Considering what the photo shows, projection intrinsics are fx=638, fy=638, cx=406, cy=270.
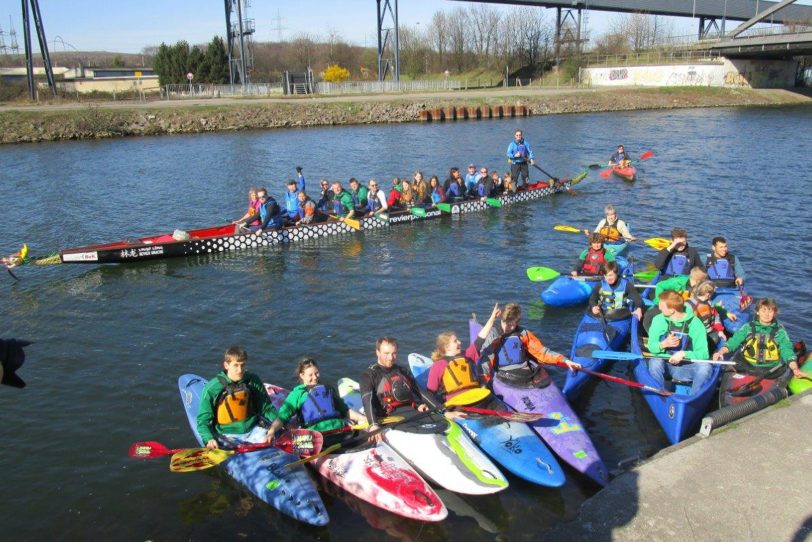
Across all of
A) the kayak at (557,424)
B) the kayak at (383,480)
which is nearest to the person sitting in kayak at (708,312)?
the kayak at (557,424)

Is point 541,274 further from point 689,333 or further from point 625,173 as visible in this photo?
point 625,173

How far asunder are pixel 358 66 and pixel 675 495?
341 feet

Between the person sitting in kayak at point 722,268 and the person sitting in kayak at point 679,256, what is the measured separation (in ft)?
0.77

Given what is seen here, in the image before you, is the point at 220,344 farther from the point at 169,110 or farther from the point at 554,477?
the point at 169,110

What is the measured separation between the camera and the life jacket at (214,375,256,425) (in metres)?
7.34

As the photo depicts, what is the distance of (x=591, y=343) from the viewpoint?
10.3 m

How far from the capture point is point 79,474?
8258 millimetres

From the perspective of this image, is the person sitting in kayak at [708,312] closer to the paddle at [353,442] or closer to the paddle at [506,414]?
the paddle at [506,414]

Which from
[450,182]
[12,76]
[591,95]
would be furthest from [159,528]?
[12,76]

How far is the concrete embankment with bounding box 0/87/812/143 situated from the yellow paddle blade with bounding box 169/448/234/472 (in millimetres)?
42016

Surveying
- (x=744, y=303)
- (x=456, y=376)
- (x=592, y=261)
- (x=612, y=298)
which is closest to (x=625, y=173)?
(x=592, y=261)

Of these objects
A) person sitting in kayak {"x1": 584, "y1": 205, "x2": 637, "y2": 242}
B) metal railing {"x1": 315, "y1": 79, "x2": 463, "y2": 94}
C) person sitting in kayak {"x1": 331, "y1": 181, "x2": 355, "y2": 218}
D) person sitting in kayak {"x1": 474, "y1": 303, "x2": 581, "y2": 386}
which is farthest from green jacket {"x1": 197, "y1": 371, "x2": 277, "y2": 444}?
metal railing {"x1": 315, "y1": 79, "x2": 463, "y2": 94}

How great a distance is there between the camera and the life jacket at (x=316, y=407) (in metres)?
7.62

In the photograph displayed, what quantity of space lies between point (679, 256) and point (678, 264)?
17cm
